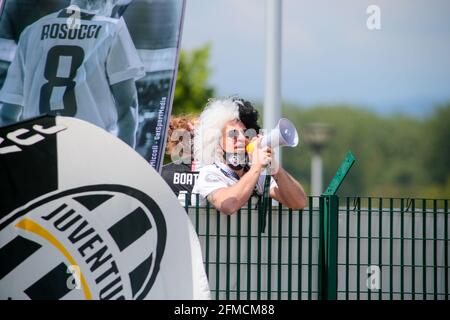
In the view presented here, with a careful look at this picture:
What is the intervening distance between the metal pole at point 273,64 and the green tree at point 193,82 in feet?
35.9

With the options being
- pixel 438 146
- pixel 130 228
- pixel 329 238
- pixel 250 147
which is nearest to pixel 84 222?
pixel 130 228

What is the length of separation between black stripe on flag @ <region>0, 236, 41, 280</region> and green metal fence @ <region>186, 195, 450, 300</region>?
1.21 metres

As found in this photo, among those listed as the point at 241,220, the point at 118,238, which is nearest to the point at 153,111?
the point at 241,220

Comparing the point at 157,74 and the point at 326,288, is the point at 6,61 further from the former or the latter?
the point at 326,288

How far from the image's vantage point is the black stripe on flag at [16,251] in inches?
226

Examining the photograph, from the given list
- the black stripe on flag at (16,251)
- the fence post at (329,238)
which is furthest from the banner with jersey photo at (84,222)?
the fence post at (329,238)

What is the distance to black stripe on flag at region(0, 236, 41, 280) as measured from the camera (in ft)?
18.8

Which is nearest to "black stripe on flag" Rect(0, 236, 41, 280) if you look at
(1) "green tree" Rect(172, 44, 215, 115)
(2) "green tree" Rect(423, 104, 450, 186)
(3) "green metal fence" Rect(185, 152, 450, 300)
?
(3) "green metal fence" Rect(185, 152, 450, 300)

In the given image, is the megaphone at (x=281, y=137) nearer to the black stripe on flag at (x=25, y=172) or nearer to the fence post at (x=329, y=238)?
the fence post at (x=329, y=238)

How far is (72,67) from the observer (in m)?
7.33

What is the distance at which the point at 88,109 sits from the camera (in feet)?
24.1

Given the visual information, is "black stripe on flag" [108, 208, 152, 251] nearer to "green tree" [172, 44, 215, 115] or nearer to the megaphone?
the megaphone

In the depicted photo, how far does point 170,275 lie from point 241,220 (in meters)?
0.90

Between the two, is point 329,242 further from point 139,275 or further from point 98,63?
point 98,63
